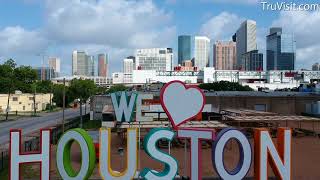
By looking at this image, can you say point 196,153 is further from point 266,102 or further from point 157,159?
point 266,102

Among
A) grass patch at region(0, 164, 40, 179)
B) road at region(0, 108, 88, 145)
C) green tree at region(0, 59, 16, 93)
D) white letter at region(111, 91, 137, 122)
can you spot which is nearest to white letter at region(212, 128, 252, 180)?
white letter at region(111, 91, 137, 122)

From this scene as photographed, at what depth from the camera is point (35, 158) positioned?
56.5 feet


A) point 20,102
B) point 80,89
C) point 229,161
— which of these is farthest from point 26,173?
point 80,89

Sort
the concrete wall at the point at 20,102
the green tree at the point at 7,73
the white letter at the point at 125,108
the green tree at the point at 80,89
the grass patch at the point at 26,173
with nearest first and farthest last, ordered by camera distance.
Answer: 1. the white letter at the point at 125,108
2. the grass patch at the point at 26,173
3. the green tree at the point at 7,73
4. the concrete wall at the point at 20,102
5. the green tree at the point at 80,89

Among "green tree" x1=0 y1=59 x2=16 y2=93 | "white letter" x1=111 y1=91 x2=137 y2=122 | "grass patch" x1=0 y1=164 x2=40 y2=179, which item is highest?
"green tree" x1=0 y1=59 x2=16 y2=93

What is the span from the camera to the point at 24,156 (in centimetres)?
1697

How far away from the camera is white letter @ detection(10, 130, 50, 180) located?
55.7 ft

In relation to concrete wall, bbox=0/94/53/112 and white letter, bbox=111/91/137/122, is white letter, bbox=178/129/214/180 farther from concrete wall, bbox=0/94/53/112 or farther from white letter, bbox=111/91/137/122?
concrete wall, bbox=0/94/53/112

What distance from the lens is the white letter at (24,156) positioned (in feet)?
55.7

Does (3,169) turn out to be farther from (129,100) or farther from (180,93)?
(180,93)

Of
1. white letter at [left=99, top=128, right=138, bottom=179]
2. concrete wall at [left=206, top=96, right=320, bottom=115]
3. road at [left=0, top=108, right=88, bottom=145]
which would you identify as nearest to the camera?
white letter at [left=99, top=128, right=138, bottom=179]

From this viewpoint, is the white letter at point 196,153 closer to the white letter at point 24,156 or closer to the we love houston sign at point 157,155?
the we love houston sign at point 157,155

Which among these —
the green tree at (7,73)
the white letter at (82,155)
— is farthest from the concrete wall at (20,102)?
the white letter at (82,155)

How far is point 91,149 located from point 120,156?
17537 mm
